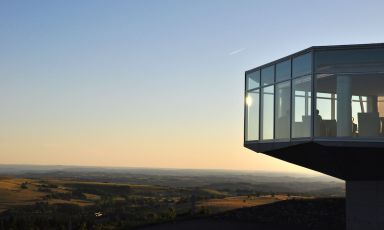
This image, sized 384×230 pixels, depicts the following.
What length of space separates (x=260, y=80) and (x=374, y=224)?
5717mm

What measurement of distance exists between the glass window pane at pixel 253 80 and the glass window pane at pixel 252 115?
21 centimetres

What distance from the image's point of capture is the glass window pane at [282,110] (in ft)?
52.3

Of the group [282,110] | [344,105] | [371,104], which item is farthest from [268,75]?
[371,104]

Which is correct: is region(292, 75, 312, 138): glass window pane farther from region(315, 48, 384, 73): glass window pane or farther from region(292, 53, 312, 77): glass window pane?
region(315, 48, 384, 73): glass window pane

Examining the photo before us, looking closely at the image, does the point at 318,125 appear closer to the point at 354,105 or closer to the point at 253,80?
the point at 354,105

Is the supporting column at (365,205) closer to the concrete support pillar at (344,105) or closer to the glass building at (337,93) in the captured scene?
the glass building at (337,93)

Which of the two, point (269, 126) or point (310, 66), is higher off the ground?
point (310, 66)

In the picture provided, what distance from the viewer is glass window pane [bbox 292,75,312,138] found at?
1473cm

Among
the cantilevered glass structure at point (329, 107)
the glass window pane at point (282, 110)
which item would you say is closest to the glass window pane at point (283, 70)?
the cantilevered glass structure at point (329, 107)

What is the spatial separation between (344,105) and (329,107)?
36 centimetres

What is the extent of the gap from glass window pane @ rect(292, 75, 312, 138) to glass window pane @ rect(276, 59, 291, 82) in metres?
0.54

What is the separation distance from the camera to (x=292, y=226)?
27.2m

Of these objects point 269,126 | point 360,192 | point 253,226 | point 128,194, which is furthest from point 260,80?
point 128,194

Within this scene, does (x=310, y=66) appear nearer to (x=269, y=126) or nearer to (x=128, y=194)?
(x=269, y=126)
